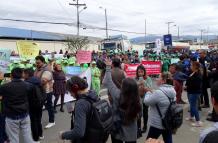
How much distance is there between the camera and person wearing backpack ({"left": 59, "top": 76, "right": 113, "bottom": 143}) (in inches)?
149

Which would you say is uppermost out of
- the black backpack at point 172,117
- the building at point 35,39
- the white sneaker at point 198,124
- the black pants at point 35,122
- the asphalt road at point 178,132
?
the building at point 35,39

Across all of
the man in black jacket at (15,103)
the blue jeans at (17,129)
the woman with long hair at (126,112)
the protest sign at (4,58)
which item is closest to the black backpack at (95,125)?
the woman with long hair at (126,112)

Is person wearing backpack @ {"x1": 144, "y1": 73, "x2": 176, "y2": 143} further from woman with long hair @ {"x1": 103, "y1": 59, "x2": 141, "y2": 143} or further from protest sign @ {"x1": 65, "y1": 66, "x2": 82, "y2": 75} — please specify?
protest sign @ {"x1": 65, "y1": 66, "x2": 82, "y2": 75}

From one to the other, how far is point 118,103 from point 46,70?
409 cm

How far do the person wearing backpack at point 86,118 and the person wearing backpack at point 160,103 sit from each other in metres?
1.61

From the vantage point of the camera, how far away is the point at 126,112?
4.82 metres

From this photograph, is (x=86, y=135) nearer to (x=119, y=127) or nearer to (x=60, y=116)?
(x=119, y=127)

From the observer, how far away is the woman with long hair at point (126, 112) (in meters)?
4.73

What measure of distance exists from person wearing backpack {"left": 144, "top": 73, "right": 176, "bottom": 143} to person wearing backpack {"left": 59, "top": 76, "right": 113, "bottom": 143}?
5.27 ft

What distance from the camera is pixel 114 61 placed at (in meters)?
6.34

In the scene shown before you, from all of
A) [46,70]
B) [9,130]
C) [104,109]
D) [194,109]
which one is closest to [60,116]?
[46,70]

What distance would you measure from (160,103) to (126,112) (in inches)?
31.5

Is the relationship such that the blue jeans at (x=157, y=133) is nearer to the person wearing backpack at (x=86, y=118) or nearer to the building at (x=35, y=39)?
the person wearing backpack at (x=86, y=118)

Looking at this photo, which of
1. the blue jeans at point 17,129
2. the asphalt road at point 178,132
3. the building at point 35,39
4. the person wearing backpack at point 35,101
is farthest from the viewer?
the building at point 35,39
